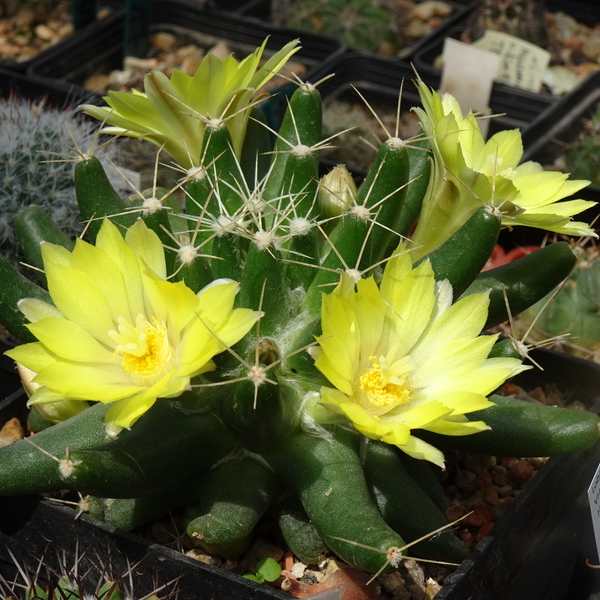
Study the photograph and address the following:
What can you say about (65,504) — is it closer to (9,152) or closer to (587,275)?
(9,152)

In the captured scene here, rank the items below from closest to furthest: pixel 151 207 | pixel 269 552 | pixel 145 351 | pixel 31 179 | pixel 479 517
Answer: pixel 145 351
pixel 151 207
pixel 269 552
pixel 479 517
pixel 31 179

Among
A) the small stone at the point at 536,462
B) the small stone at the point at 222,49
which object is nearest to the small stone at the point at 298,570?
the small stone at the point at 536,462

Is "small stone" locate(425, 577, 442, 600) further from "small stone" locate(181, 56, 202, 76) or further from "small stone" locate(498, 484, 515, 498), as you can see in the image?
"small stone" locate(181, 56, 202, 76)

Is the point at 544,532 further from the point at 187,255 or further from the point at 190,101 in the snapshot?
the point at 190,101

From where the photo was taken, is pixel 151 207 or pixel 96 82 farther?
pixel 96 82

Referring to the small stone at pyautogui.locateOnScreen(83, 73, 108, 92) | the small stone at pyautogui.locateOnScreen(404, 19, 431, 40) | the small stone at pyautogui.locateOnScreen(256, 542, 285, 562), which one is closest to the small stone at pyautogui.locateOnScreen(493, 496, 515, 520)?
the small stone at pyautogui.locateOnScreen(256, 542, 285, 562)

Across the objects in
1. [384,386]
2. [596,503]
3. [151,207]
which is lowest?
[596,503]

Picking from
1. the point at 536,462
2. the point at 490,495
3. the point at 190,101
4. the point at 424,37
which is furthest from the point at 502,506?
the point at 424,37
